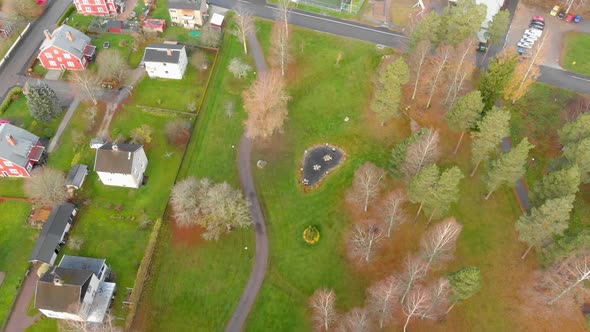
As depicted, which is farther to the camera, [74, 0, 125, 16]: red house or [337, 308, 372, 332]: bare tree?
[74, 0, 125, 16]: red house

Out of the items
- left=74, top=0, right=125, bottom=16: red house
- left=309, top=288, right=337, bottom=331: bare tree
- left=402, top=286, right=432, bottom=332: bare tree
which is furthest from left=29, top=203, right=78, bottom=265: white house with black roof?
left=402, top=286, right=432, bottom=332: bare tree

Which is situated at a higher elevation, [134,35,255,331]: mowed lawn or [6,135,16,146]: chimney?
[6,135,16,146]: chimney

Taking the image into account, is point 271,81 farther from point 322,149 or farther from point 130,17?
point 130,17

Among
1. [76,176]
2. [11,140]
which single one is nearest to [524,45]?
[76,176]

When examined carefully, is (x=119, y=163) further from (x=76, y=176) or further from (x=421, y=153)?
(x=421, y=153)

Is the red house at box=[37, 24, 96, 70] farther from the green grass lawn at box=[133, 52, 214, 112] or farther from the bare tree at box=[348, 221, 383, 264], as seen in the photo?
the bare tree at box=[348, 221, 383, 264]

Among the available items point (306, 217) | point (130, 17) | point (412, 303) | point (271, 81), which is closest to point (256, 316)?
point (306, 217)

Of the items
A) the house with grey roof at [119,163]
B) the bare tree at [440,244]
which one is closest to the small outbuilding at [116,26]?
the house with grey roof at [119,163]
